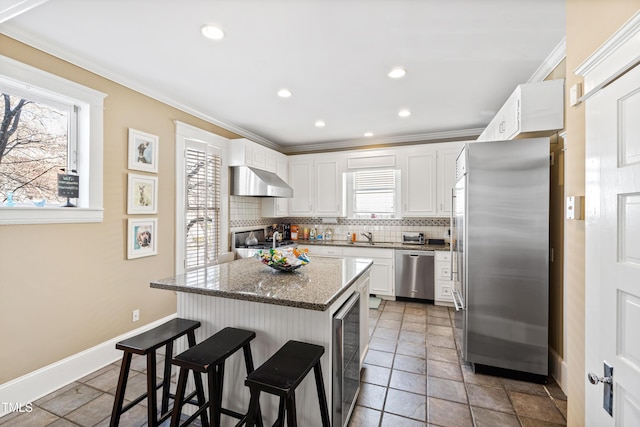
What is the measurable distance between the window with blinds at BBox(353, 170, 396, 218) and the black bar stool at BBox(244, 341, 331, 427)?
3.70m

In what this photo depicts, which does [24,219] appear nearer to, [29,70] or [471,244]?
[29,70]

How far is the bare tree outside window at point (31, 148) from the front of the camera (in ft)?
6.75

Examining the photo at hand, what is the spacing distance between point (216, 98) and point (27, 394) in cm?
305

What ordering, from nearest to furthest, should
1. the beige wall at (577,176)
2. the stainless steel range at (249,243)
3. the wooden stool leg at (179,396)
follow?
the beige wall at (577,176)
the wooden stool leg at (179,396)
the stainless steel range at (249,243)

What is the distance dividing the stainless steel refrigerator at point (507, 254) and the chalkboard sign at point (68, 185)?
3339mm

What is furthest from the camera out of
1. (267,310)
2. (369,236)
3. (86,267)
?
(369,236)

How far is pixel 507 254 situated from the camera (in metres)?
2.28

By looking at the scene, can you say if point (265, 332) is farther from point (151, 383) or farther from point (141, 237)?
point (141, 237)

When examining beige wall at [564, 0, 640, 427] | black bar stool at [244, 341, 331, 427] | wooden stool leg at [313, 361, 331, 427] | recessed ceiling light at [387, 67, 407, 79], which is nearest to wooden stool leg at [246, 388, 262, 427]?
black bar stool at [244, 341, 331, 427]

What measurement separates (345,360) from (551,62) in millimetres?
→ 2896

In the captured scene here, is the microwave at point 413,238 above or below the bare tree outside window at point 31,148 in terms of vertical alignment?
below

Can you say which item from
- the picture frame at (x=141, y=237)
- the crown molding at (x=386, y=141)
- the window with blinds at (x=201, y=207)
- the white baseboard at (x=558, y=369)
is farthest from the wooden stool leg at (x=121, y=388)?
the crown molding at (x=386, y=141)

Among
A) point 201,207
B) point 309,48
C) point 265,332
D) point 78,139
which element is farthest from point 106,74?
point 265,332

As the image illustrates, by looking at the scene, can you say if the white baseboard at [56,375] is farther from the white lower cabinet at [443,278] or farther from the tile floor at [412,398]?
the white lower cabinet at [443,278]
